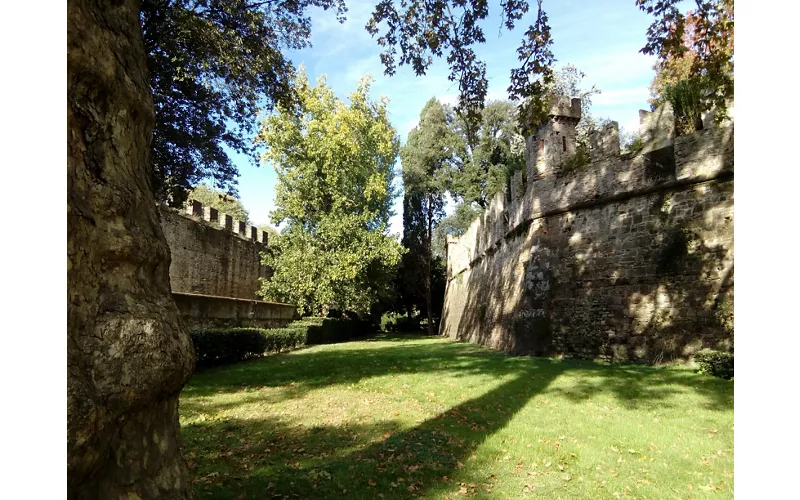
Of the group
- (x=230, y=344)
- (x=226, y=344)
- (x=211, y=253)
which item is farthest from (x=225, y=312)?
(x=211, y=253)

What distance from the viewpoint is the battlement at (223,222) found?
17000 mm

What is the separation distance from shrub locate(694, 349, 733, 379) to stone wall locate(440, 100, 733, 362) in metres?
1.07

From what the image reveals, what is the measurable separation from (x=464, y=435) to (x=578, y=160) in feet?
31.4

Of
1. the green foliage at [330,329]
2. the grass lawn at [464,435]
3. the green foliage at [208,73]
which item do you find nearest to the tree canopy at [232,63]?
the green foliage at [208,73]

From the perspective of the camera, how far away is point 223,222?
19125 millimetres

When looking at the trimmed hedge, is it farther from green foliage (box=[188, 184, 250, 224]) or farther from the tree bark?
green foliage (box=[188, 184, 250, 224])

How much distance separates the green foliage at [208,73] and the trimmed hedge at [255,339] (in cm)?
371

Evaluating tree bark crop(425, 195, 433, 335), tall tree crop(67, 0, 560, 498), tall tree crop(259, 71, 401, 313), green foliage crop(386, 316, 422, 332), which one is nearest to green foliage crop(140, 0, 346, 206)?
tall tree crop(67, 0, 560, 498)

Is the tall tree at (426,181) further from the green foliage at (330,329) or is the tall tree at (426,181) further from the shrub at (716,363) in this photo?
the shrub at (716,363)

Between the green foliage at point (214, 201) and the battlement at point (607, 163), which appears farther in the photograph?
the green foliage at point (214, 201)

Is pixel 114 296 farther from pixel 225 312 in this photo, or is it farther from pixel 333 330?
pixel 333 330

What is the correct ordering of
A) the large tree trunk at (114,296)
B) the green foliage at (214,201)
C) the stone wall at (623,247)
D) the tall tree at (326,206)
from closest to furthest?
the large tree trunk at (114,296) < the stone wall at (623,247) < the tall tree at (326,206) < the green foliage at (214,201)

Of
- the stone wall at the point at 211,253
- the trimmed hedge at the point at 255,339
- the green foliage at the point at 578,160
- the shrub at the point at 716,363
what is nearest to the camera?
the shrub at the point at 716,363

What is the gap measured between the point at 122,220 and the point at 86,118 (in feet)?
1.58
